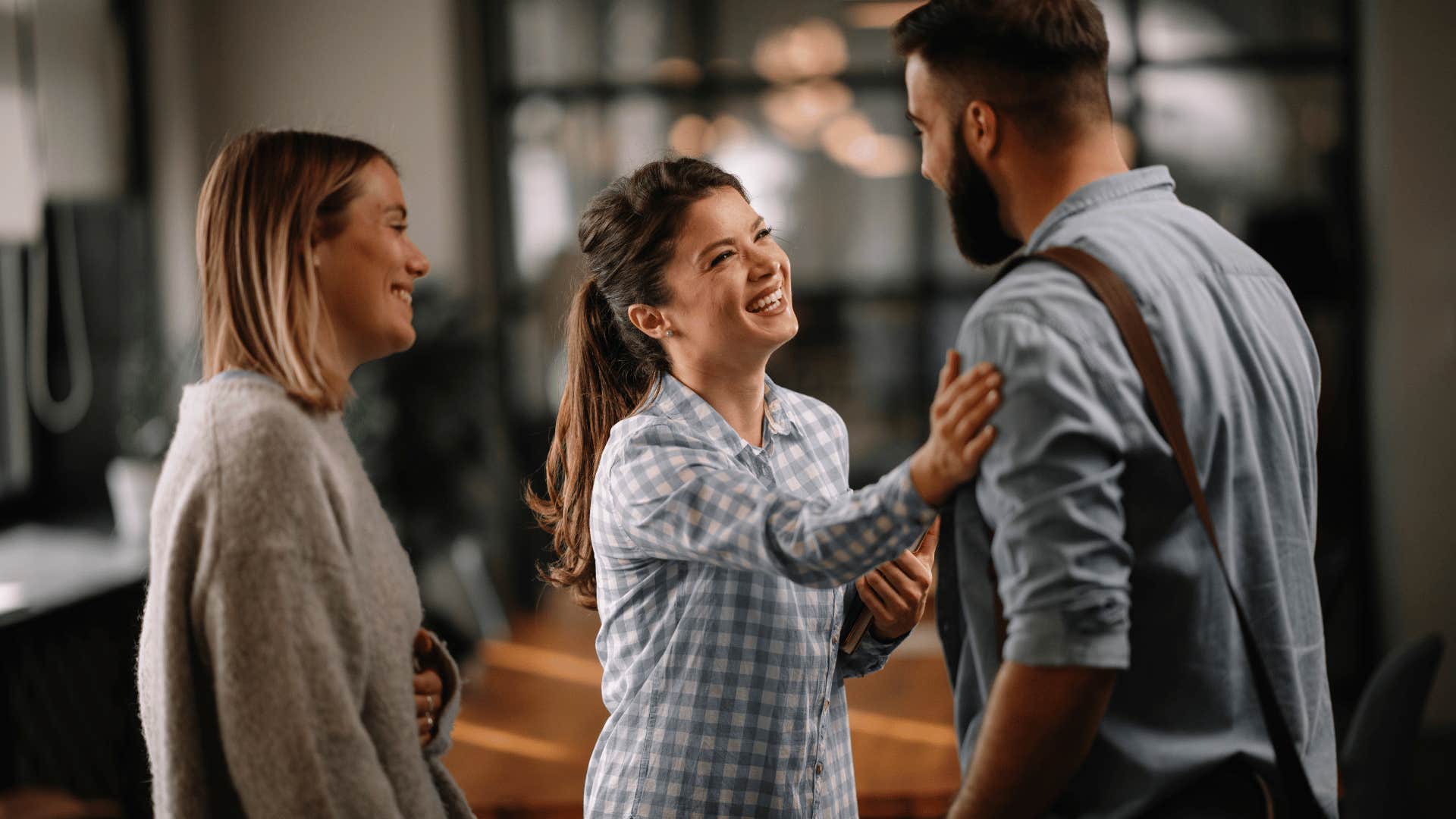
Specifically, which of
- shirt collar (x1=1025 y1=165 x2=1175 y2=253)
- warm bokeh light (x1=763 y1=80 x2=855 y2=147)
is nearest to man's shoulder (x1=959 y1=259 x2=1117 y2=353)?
shirt collar (x1=1025 y1=165 x2=1175 y2=253)

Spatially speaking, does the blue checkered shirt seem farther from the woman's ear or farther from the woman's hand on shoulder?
the woman's hand on shoulder

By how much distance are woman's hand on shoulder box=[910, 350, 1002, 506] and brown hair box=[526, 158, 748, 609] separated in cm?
55

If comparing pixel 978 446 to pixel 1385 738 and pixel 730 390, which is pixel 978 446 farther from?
pixel 1385 738

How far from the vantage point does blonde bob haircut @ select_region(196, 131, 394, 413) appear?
122 cm

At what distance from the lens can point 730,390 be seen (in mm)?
1604

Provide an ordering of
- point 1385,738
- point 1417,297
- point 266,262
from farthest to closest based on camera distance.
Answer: point 1417,297
point 1385,738
point 266,262

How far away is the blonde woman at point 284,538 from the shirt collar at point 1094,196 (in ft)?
2.21

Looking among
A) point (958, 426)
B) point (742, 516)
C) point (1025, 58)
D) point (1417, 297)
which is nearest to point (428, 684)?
point (742, 516)

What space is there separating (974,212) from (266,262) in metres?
0.71

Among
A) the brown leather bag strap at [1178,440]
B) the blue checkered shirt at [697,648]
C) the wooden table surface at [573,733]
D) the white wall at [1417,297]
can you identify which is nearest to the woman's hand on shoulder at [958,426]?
the brown leather bag strap at [1178,440]

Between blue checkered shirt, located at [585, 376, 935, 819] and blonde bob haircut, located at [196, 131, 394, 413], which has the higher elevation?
blonde bob haircut, located at [196, 131, 394, 413]

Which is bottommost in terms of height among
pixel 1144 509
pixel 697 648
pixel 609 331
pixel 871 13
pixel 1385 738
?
pixel 1385 738

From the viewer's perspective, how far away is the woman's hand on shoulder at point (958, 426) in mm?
1071

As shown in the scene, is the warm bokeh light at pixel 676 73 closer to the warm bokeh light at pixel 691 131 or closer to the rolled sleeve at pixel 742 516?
the warm bokeh light at pixel 691 131
